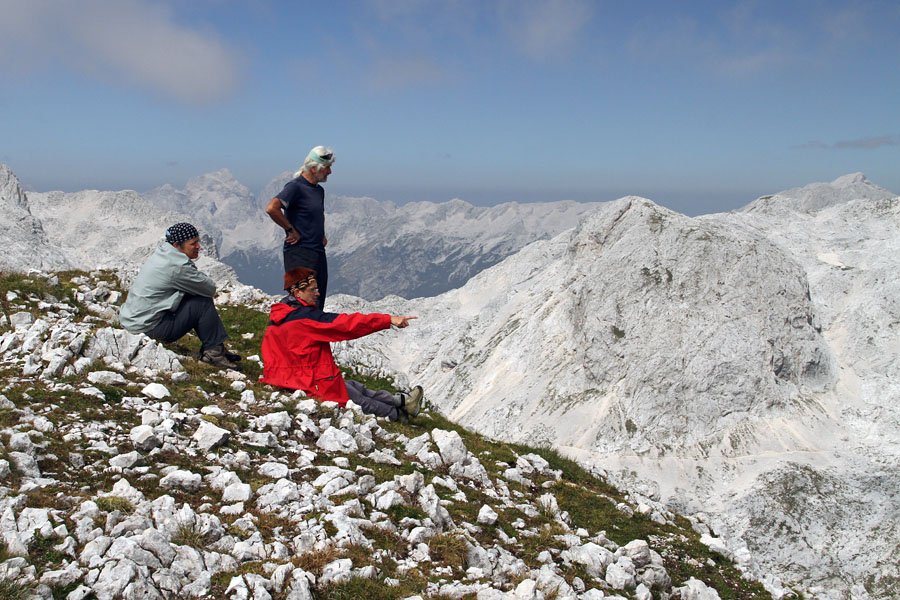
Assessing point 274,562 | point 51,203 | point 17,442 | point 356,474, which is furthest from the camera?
point 51,203

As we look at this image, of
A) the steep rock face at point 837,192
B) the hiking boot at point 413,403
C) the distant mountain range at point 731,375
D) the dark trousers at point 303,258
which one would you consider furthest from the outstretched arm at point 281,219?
the steep rock face at point 837,192

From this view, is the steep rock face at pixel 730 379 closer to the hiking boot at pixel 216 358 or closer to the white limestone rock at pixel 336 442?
the hiking boot at pixel 216 358

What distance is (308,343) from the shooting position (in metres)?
11.3

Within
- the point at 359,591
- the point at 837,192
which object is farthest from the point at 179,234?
the point at 837,192

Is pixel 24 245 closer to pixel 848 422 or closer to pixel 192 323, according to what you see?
pixel 192 323

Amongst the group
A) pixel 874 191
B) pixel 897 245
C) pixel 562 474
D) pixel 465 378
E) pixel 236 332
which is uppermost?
pixel 874 191

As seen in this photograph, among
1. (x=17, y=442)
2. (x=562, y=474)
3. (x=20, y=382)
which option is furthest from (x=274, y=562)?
(x=562, y=474)

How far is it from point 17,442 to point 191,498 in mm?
2257

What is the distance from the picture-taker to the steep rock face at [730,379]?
116 ft

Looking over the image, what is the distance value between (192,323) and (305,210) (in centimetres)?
381

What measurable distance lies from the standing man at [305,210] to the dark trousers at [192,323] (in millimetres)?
2108

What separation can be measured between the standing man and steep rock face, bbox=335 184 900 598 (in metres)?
25.9

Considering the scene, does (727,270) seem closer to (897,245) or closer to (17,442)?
(897,245)

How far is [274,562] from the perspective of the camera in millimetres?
5777
